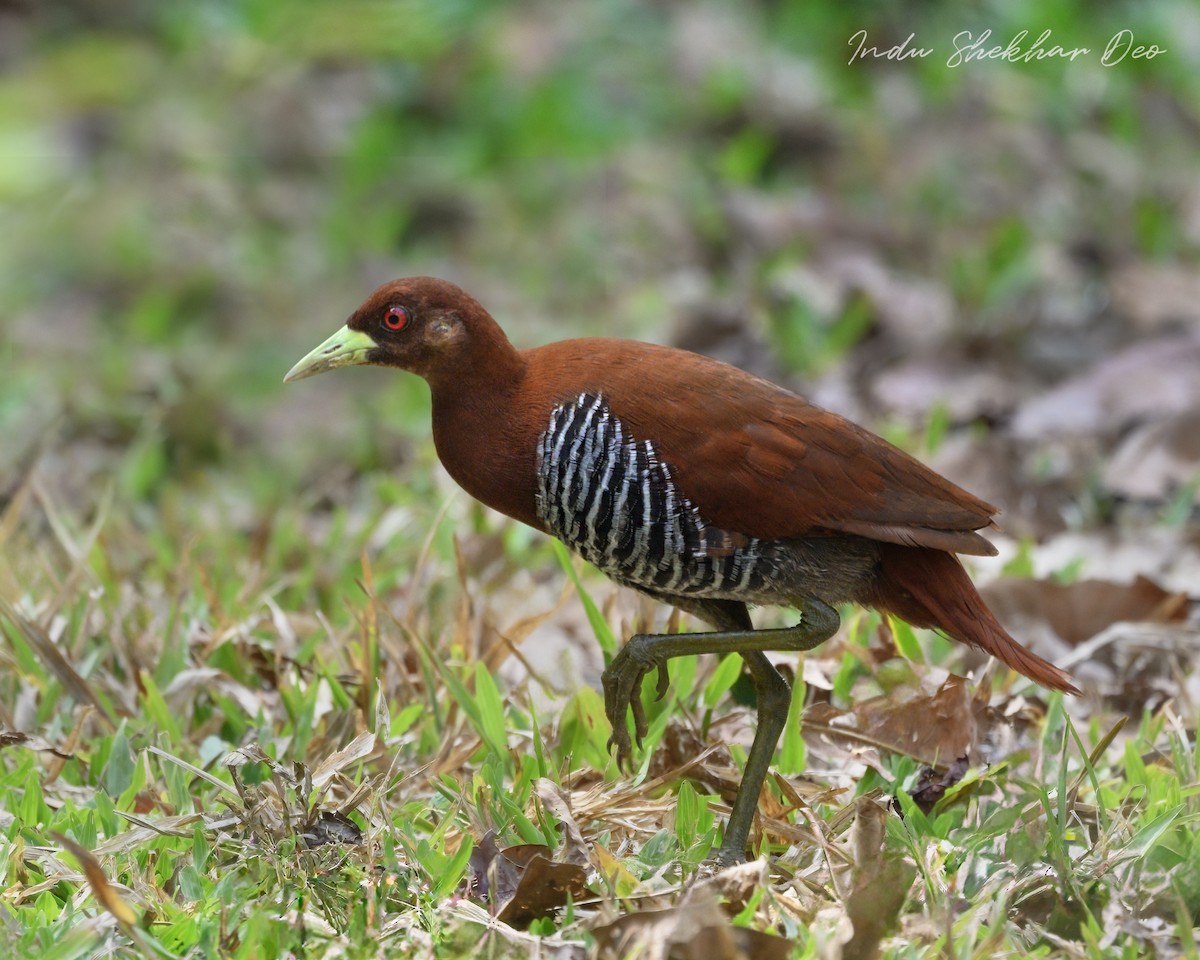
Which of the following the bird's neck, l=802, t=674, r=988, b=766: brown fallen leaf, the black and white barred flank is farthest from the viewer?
l=802, t=674, r=988, b=766: brown fallen leaf

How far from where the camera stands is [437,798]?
3113mm

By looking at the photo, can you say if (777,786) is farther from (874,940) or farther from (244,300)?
(244,300)

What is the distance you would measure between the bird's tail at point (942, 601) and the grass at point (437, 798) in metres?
0.20

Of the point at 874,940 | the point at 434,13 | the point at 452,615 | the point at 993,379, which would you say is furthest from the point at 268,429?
the point at 874,940

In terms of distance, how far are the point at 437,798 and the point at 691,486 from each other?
814 millimetres

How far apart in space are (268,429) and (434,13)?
125 inches

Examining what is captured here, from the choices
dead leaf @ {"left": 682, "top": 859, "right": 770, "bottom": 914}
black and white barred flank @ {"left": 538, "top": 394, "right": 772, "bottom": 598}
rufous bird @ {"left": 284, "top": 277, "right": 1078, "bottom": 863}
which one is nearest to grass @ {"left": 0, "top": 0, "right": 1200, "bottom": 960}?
dead leaf @ {"left": 682, "top": 859, "right": 770, "bottom": 914}

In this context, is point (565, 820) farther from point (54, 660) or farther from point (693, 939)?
point (54, 660)

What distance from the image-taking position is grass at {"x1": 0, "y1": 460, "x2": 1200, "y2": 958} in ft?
8.41

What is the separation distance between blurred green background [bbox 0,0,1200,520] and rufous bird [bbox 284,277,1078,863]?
222 centimetres

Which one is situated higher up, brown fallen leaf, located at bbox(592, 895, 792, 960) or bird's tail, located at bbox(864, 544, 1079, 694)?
bird's tail, located at bbox(864, 544, 1079, 694)

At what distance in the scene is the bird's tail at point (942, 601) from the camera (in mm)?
3033

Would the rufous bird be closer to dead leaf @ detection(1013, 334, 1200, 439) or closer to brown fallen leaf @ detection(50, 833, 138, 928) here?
brown fallen leaf @ detection(50, 833, 138, 928)

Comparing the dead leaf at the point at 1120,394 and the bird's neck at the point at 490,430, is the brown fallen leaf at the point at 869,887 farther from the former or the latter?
the dead leaf at the point at 1120,394
